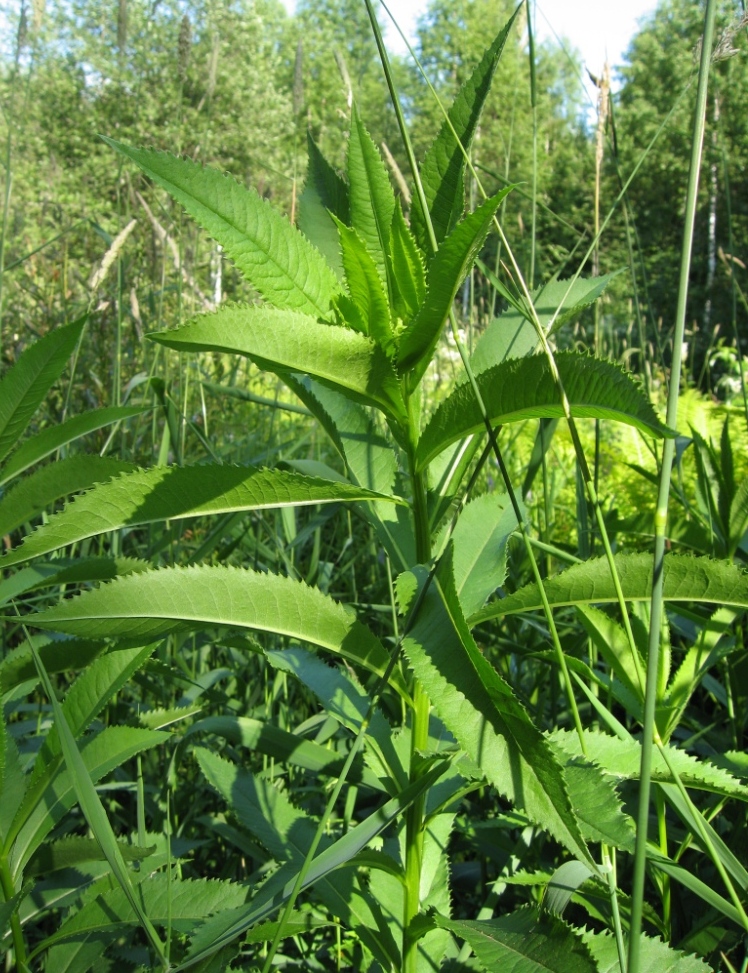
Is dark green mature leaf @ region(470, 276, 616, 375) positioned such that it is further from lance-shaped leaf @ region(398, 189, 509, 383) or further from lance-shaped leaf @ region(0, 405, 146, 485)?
lance-shaped leaf @ region(0, 405, 146, 485)

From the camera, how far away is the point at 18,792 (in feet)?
2.48

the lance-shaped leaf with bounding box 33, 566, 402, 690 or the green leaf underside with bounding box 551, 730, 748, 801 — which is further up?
the lance-shaped leaf with bounding box 33, 566, 402, 690

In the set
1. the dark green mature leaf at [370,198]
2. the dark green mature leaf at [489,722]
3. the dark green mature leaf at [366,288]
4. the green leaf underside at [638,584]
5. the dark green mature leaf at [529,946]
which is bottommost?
the dark green mature leaf at [529,946]

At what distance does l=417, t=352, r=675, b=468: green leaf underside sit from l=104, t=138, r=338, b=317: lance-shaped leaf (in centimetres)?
16

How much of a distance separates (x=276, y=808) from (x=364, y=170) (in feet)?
2.16

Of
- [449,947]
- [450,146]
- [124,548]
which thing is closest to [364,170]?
[450,146]

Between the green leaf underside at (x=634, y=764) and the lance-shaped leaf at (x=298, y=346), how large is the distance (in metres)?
0.35

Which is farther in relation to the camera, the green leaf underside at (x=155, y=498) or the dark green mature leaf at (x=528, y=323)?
the dark green mature leaf at (x=528, y=323)

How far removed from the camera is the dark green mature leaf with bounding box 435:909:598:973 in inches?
23.0

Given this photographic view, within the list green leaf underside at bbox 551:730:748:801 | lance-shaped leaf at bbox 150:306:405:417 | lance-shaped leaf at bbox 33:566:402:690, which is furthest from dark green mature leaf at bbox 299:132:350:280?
green leaf underside at bbox 551:730:748:801

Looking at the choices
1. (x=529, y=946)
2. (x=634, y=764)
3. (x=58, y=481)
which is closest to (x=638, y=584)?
(x=634, y=764)

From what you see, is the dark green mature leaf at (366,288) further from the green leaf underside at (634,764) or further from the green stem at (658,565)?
the green leaf underside at (634,764)

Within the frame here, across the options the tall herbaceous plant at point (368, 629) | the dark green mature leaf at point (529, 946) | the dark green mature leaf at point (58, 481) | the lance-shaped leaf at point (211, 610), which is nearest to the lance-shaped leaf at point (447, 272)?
the tall herbaceous plant at point (368, 629)

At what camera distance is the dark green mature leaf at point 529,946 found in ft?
1.92
